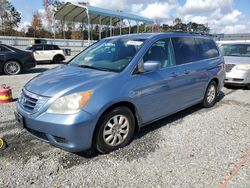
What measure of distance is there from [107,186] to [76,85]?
4.58 ft

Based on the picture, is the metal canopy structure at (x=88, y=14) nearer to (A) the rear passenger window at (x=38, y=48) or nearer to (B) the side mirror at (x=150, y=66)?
(A) the rear passenger window at (x=38, y=48)

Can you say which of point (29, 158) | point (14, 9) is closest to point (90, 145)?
point (29, 158)

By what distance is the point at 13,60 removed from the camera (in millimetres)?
12773

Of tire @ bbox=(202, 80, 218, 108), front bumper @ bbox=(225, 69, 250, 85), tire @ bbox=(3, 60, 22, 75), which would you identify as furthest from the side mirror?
tire @ bbox=(3, 60, 22, 75)

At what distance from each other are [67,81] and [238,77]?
22.5ft

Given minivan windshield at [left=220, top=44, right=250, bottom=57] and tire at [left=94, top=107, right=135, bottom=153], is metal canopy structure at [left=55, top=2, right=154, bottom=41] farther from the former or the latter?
tire at [left=94, top=107, right=135, bottom=153]

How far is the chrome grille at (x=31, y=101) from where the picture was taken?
380 centimetres

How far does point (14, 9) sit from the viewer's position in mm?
62875

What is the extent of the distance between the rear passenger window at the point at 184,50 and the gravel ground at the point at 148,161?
1.26m

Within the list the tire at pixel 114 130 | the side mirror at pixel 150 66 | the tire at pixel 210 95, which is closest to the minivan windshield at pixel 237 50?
the tire at pixel 210 95

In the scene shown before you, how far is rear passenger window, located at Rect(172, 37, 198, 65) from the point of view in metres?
5.42

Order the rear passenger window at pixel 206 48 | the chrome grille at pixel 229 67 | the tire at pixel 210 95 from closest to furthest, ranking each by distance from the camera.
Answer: the rear passenger window at pixel 206 48
the tire at pixel 210 95
the chrome grille at pixel 229 67

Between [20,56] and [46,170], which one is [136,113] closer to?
[46,170]

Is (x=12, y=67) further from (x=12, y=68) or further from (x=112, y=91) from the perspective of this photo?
(x=112, y=91)
